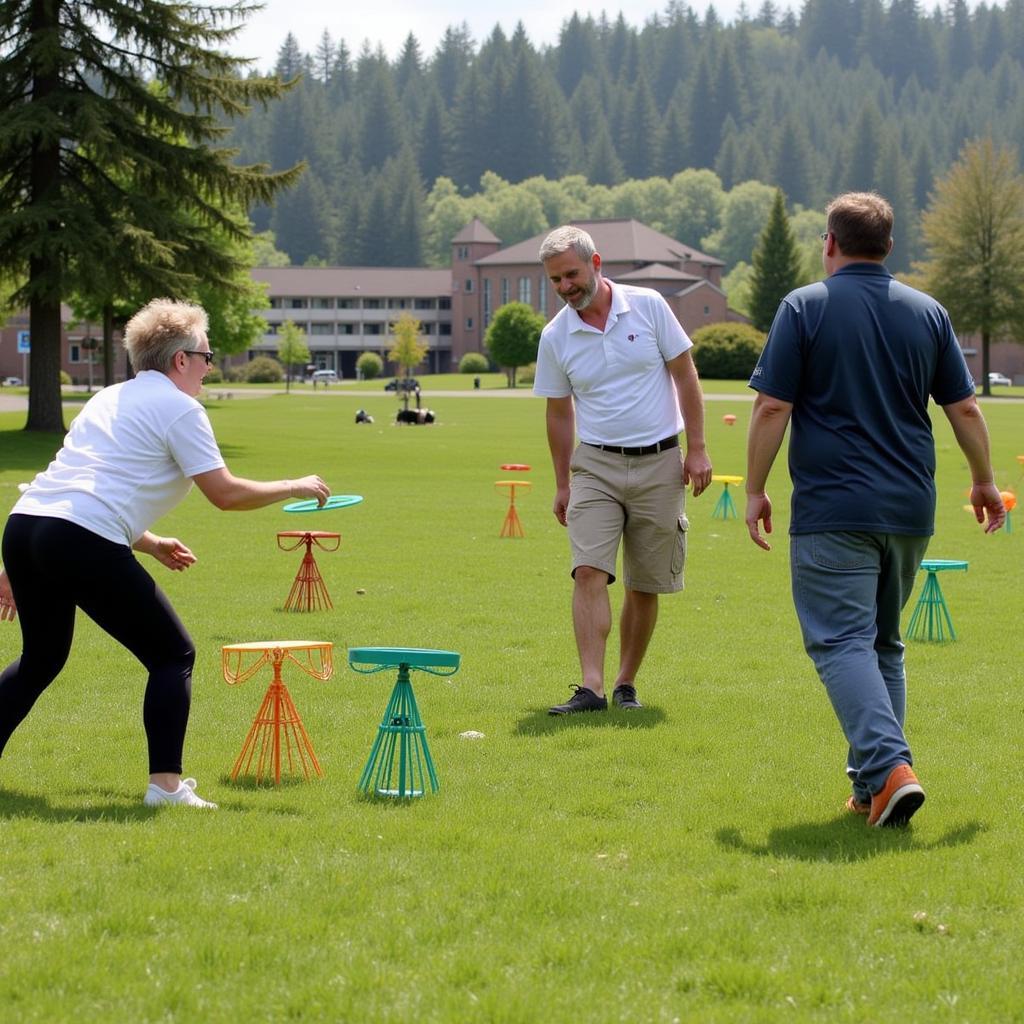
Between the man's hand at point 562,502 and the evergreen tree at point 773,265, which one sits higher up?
the evergreen tree at point 773,265

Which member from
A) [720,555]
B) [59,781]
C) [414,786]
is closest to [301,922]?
[414,786]

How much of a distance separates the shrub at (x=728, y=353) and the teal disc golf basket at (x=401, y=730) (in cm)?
8798

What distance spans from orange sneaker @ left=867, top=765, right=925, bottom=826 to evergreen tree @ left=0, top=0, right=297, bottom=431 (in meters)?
27.8

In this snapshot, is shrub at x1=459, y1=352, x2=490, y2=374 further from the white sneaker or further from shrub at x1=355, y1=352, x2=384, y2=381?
the white sneaker

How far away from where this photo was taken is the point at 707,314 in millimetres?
137125

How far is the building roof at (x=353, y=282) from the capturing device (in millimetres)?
155125

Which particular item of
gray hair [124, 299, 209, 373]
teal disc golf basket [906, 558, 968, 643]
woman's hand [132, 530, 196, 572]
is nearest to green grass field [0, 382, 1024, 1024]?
teal disc golf basket [906, 558, 968, 643]

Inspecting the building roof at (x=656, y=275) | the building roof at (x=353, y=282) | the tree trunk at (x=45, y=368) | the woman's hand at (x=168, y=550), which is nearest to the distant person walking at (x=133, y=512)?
the woman's hand at (x=168, y=550)

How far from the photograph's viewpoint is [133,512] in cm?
604

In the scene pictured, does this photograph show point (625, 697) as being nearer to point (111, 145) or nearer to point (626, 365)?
point (626, 365)

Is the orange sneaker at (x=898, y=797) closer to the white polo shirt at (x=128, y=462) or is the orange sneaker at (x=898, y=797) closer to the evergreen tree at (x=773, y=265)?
Result: the white polo shirt at (x=128, y=462)

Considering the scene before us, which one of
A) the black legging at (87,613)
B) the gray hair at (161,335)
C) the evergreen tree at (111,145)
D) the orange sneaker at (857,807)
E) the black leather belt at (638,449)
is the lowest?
the orange sneaker at (857,807)

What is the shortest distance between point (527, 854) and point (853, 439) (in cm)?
202

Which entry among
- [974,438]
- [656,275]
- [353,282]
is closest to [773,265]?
[656,275]
